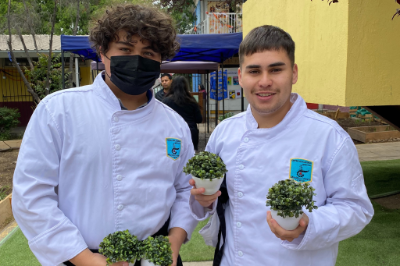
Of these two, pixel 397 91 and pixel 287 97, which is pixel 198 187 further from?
pixel 397 91

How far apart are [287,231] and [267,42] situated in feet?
3.00

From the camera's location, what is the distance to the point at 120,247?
144cm

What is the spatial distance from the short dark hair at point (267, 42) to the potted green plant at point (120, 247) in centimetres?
108

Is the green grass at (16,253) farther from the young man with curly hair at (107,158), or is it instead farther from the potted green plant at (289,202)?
the potted green plant at (289,202)

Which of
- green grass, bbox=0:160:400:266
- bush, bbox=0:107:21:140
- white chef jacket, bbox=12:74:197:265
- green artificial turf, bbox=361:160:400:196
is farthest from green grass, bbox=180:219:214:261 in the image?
bush, bbox=0:107:21:140

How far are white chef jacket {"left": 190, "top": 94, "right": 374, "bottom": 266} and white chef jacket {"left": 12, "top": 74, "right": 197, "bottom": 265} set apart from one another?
315 millimetres

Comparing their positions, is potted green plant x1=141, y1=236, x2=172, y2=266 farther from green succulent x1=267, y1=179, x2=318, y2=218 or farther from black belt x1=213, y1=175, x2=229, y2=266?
green succulent x1=267, y1=179, x2=318, y2=218

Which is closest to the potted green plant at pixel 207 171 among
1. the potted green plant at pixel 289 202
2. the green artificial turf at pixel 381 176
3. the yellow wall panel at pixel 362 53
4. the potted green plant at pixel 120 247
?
the potted green plant at pixel 289 202

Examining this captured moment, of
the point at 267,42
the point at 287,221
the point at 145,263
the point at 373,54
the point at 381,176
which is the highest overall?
the point at 373,54

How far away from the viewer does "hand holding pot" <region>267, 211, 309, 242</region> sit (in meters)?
1.42

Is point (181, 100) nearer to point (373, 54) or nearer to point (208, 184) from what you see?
point (373, 54)

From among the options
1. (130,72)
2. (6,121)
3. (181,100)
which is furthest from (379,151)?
(6,121)

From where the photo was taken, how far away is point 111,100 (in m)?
1.69

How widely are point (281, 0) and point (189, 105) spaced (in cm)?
271
